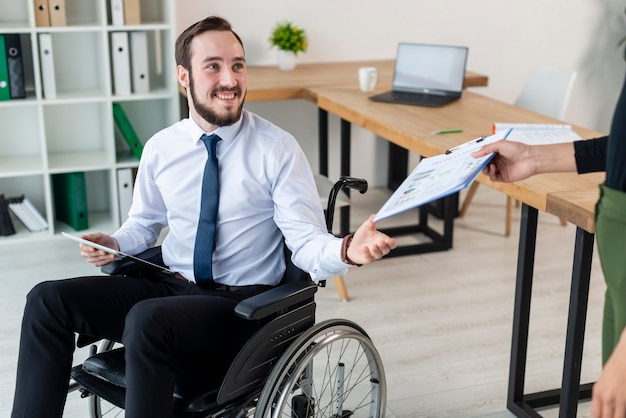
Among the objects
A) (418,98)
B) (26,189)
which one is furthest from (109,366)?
(26,189)

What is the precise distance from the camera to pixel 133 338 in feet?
5.60

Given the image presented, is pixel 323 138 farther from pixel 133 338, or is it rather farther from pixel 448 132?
pixel 133 338

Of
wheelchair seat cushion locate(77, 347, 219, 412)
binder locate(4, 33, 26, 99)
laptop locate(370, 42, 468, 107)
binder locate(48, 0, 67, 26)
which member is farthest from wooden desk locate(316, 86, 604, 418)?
binder locate(4, 33, 26, 99)

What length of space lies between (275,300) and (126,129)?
2.29 metres

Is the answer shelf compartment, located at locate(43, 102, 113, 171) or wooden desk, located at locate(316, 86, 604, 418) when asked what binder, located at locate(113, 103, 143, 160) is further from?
wooden desk, located at locate(316, 86, 604, 418)

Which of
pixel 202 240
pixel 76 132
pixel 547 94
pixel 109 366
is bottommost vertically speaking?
pixel 109 366

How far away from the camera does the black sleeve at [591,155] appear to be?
163cm

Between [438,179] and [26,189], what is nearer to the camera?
[438,179]

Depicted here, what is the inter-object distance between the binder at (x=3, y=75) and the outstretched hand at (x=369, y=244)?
246cm

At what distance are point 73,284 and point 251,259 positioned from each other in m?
0.42

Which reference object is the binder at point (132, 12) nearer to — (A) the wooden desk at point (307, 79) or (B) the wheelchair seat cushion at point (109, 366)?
(A) the wooden desk at point (307, 79)

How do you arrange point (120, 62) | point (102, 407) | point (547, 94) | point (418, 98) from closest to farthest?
point (102, 407) → point (418, 98) → point (120, 62) → point (547, 94)

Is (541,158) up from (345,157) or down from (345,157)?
up

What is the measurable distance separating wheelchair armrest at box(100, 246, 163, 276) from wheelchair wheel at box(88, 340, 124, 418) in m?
0.17
